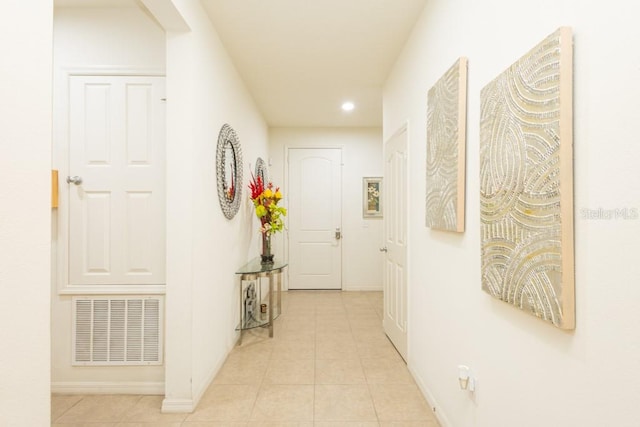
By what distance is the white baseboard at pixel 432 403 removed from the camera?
194 centimetres

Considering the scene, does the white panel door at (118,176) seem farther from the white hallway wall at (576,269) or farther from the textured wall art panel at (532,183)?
Result: the textured wall art panel at (532,183)

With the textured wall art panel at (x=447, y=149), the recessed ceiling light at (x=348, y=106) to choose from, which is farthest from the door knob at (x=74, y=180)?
the recessed ceiling light at (x=348, y=106)

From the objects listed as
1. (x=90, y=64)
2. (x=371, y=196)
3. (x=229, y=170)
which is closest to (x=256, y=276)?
(x=229, y=170)

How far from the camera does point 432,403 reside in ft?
6.98

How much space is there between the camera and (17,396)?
893 mm

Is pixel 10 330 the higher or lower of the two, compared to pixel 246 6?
lower

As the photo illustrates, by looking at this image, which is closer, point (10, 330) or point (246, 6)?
point (10, 330)

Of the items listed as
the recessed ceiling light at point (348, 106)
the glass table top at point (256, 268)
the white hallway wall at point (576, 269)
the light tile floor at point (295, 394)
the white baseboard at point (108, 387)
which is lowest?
the light tile floor at point (295, 394)

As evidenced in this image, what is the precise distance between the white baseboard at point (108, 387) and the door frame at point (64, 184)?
0.64 m

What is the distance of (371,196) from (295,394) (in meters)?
3.82

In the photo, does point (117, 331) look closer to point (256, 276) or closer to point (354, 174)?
point (256, 276)

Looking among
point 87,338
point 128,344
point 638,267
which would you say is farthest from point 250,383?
point 638,267

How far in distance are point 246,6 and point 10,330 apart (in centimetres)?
232

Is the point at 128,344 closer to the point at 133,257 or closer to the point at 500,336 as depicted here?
the point at 133,257
